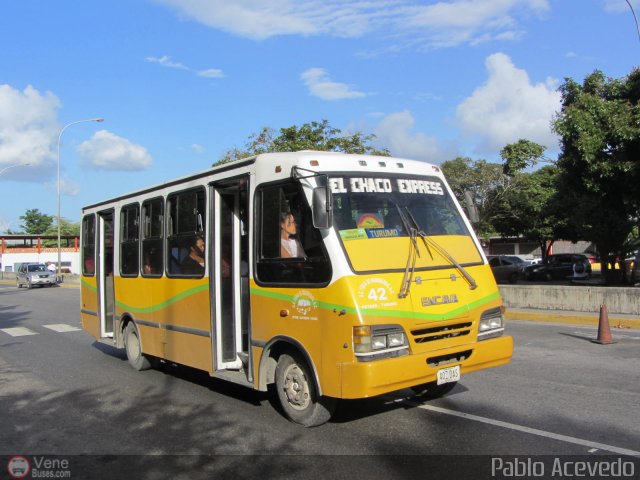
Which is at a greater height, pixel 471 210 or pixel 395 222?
pixel 471 210

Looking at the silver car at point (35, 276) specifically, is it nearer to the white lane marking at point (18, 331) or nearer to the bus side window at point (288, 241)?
the white lane marking at point (18, 331)

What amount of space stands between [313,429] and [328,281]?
60.9 inches

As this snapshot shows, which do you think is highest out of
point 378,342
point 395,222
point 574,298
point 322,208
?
point 322,208

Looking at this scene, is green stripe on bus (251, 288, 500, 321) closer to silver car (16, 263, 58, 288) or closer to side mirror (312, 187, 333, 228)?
side mirror (312, 187, 333, 228)

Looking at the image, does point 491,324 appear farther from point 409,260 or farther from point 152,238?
point 152,238

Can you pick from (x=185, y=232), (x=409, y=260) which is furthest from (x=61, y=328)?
(x=409, y=260)

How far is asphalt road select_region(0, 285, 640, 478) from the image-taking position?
4820mm

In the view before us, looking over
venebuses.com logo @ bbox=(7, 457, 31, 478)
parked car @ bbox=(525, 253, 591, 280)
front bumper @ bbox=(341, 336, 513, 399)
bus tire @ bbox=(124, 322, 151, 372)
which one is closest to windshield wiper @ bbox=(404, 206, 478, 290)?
front bumper @ bbox=(341, 336, 513, 399)

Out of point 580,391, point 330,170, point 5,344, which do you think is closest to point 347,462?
point 330,170

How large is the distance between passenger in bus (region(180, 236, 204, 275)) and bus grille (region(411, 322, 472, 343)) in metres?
2.98

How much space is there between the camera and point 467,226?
21.0ft

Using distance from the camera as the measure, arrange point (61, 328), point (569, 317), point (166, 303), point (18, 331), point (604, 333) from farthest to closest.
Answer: point (61, 328) < point (18, 331) < point (569, 317) < point (604, 333) < point (166, 303)

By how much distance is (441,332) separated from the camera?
5.40 m

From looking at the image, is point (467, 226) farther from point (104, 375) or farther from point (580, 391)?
point (104, 375)
